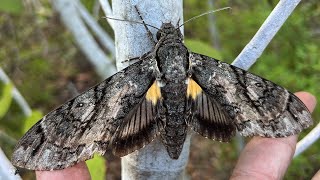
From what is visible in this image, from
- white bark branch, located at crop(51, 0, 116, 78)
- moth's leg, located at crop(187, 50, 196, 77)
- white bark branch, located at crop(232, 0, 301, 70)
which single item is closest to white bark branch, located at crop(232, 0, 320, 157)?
white bark branch, located at crop(232, 0, 301, 70)

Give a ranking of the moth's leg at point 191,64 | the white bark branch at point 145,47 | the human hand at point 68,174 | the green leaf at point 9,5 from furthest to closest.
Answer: the green leaf at point 9,5 < the moth's leg at point 191,64 < the human hand at point 68,174 < the white bark branch at point 145,47

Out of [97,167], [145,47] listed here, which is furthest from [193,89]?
[97,167]

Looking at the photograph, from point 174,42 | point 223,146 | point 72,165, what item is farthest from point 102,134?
point 223,146

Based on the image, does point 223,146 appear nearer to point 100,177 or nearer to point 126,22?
point 100,177

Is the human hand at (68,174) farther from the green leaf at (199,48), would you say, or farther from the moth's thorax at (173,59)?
the green leaf at (199,48)

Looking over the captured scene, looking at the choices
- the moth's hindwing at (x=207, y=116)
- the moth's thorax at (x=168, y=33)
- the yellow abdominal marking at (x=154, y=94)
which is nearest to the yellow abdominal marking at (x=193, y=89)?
the moth's hindwing at (x=207, y=116)

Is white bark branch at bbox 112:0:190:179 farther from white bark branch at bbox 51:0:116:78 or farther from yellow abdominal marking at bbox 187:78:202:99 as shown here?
white bark branch at bbox 51:0:116:78
